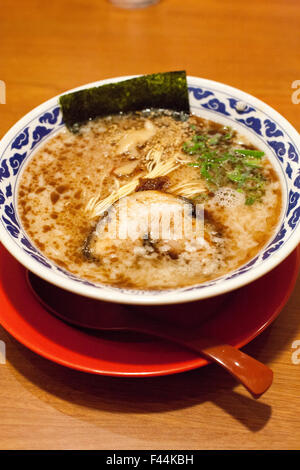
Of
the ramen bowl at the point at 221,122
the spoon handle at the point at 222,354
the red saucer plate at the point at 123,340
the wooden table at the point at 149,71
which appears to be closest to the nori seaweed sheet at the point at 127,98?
the ramen bowl at the point at 221,122

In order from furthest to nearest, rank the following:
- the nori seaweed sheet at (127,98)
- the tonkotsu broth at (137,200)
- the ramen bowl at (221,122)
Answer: the nori seaweed sheet at (127,98)
the tonkotsu broth at (137,200)
the ramen bowl at (221,122)

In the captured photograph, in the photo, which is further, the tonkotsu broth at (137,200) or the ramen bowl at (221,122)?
the tonkotsu broth at (137,200)

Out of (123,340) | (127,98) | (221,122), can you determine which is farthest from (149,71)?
(123,340)

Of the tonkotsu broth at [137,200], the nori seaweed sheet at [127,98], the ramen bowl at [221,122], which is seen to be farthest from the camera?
the nori seaweed sheet at [127,98]

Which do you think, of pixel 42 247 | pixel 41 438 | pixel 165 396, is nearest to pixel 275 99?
pixel 42 247

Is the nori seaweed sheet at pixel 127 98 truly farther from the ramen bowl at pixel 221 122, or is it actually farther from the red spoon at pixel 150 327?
the red spoon at pixel 150 327

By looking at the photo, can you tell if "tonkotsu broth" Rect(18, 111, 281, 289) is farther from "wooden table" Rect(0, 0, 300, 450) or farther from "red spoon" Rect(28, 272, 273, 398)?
"wooden table" Rect(0, 0, 300, 450)

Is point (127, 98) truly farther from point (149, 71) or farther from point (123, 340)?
point (123, 340)
